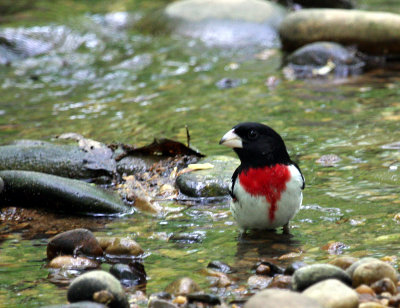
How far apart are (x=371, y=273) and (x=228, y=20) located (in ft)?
33.9

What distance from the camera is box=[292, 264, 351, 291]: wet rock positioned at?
11.1ft

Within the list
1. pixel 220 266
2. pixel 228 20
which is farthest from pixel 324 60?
pixel 220 266

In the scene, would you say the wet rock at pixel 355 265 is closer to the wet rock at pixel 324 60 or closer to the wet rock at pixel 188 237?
the wet rock at pixel 188 237

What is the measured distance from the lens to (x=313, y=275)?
3.39 m

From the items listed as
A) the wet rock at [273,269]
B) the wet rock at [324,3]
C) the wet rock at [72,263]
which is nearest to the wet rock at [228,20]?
the wet rock at [324,3]

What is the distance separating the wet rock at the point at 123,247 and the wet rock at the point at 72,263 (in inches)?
7.6

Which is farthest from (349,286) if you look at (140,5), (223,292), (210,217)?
(140,5)

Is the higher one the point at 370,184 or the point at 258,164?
the point at 258,164

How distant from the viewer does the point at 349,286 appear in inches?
136

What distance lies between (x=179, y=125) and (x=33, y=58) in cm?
553

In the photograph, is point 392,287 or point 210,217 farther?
point 210,217

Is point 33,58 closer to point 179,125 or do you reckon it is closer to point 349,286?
point 179,125

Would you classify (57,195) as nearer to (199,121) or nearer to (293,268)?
(293,268)

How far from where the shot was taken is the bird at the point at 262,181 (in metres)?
4.50
